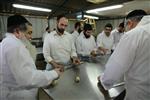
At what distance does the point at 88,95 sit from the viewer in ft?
4.91

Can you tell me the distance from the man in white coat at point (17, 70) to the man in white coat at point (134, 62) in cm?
61

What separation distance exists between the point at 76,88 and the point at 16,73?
0.58 metres

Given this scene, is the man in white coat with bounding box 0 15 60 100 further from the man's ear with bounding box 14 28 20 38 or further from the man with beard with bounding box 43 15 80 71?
the man with beard with bounding box 43 15 80 71

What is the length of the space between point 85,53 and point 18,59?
2.49 m

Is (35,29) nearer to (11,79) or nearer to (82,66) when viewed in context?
(82,66)

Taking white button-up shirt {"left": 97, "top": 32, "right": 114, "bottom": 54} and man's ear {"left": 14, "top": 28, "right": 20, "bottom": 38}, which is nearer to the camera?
man's ear {"left": 14, "top": 28, "right": 20, "bottom": 38}

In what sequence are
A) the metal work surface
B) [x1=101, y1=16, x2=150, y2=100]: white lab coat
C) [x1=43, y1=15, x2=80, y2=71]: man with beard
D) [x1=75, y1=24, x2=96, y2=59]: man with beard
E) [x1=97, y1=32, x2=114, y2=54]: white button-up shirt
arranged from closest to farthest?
[x1=101, y1=16, x2=150, y2=100]: white lab coat
the metal work surface
[x1=43, y1=15, x2=80, y2=71]: man with beard
[x1=75, y1=24, x2=96, y2=59]: man with beard
[x1=97, y1=32, x2=114, y2=54]: white button-up shirt

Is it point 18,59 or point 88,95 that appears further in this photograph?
point 88,95

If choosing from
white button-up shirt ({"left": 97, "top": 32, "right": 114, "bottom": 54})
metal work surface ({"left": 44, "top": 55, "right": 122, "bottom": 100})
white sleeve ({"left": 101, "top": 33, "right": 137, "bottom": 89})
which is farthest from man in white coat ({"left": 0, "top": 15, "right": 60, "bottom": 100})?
white button-up shirt ({"left": 97, "top": 32, "right": 114, "bottom": 54})

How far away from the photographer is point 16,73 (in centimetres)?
133

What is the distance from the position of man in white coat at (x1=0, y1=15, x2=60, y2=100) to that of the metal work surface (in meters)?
0.13

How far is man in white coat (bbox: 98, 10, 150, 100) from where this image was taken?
1.23 m

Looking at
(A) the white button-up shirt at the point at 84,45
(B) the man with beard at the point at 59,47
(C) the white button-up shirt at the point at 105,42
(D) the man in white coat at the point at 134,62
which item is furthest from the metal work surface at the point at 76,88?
(C) the white button-up shirt at the point at 105,42

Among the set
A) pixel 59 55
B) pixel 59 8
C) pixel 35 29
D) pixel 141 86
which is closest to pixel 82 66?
pixel 59 55
